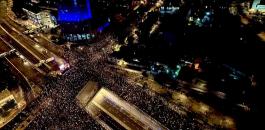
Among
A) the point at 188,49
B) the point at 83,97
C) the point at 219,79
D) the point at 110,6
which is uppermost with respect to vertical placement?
the point at 110,6

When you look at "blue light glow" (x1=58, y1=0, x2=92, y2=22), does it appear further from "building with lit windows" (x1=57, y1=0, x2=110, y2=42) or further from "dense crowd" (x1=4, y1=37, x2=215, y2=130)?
"dense crowd" (x1=4, y1=37, x2=215, y2=130)

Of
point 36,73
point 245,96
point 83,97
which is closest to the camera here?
point 245,96

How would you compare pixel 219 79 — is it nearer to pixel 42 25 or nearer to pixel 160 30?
pixel 160 30

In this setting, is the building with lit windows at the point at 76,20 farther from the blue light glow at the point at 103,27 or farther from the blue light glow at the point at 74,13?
the blue light glow at the point at 103,27

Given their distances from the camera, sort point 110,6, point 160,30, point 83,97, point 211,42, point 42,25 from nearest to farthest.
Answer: point 83,97 < point 211,42 < point 160,30 < point 42,25 < point 110,6

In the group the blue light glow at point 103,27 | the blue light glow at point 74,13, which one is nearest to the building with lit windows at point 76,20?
the blue light glow at point 74,13

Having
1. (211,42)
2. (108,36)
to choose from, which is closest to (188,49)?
(211,42)

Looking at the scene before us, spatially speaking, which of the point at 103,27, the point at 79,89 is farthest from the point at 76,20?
the point at 79,89
